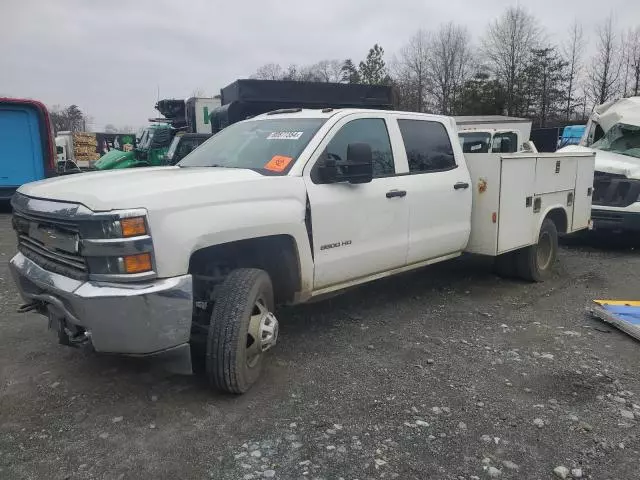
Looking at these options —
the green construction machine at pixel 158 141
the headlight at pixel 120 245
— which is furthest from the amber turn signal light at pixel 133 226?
the green construction machine at pixel 158 141

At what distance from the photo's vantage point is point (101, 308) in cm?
290

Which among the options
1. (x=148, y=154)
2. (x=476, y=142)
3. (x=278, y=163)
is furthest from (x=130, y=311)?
(x=148, y=154)

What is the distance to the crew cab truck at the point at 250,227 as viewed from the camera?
2.96 m

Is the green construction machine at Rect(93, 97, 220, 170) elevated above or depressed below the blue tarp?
above

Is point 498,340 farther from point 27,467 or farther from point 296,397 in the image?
point 27,467

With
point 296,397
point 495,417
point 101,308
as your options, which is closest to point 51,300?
point 101,308

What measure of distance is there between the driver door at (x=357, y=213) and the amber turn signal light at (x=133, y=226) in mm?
1341

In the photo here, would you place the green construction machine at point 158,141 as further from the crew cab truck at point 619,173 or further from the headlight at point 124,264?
the headlight at point 124,264

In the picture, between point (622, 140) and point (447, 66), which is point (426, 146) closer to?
point (622, 140)

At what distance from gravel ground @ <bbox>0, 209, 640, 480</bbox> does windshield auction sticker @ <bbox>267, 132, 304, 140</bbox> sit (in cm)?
171

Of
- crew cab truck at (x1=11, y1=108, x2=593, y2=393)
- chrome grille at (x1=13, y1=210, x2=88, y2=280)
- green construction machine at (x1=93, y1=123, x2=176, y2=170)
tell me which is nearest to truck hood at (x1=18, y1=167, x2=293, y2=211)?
crew cab truck at (x1=11, y1=108, x2=593, y2=393)

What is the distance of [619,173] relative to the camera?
8.38 m

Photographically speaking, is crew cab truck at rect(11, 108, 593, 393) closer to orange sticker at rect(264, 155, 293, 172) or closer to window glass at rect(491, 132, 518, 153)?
orange sticker at rect(264, 155, 293, 172)

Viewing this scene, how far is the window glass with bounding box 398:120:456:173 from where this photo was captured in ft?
16.2
